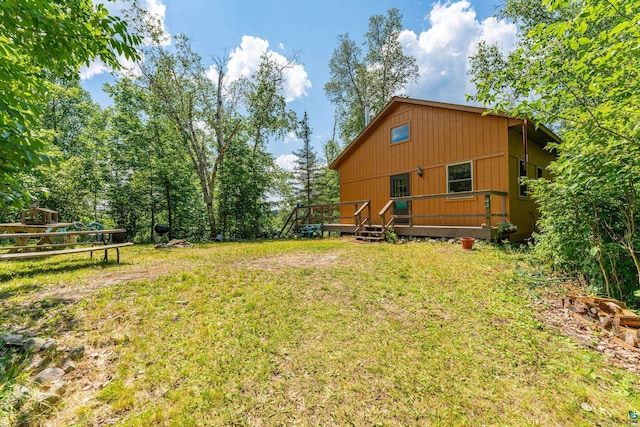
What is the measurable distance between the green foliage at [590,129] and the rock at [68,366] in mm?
5399

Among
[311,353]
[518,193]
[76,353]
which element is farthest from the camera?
[518,193]

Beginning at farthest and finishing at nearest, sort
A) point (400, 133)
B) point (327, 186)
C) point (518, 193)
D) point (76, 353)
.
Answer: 1. point (327, 186)
2. point (400, 133)
3. point (518, 193)
4. point (76, 353)

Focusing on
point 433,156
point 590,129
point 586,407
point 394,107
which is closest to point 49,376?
point 586,407

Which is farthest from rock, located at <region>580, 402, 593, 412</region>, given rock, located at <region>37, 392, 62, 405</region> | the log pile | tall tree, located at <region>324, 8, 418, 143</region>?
tall tree, located at <region>324, 8, 418, 143</region>

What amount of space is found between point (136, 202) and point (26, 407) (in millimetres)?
12349

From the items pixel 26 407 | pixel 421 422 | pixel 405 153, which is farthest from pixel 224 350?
pixel 405 153

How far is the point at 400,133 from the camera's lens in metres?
10.4

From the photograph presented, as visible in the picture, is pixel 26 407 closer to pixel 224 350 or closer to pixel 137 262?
pixel 224 350

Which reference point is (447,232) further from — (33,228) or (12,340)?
(33,228)

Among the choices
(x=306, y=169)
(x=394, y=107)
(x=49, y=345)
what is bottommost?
(x=49, y=345)

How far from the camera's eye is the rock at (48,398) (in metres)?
1.75

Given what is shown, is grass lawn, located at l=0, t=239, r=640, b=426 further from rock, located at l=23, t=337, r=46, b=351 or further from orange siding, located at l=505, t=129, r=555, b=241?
orange siding, located at l=505, t=129, r=555, b=241

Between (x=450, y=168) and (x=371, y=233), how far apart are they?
11.9 feet

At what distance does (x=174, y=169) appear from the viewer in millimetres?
12141
